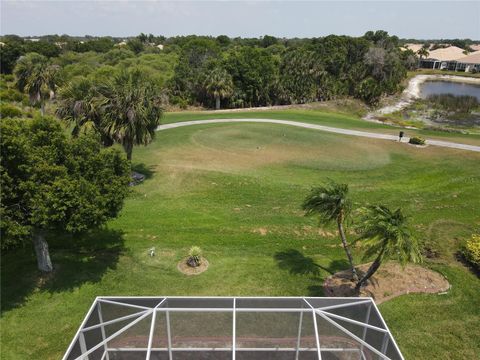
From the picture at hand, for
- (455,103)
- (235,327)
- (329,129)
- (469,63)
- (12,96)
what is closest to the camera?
(235,327)

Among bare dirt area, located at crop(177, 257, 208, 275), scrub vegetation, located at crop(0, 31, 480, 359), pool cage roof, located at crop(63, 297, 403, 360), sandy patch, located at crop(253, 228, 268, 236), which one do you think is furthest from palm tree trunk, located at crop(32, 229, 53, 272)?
sandy patch, located at crop(253, 228, 268, 236)

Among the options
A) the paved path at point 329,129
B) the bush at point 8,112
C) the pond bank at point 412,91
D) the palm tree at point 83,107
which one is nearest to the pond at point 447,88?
the pond bank at point 412,91

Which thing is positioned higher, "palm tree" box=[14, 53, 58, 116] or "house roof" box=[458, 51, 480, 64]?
"house roof" box=[458, 51, 480, 64]

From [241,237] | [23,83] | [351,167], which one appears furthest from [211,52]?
[241,237]

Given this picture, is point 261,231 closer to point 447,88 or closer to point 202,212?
point 202,212

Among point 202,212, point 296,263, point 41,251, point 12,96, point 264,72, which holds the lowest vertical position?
point 296,263

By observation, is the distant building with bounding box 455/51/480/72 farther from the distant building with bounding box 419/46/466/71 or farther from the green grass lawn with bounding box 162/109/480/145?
the green grass lawn with bounding box 162/109/480/145

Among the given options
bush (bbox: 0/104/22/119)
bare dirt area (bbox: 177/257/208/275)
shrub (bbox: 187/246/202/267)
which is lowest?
bare dirt area (bbox: 177/257/208/275)

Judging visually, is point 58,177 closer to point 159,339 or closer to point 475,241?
point 159,339

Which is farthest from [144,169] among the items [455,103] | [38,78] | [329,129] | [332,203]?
[455,103]
